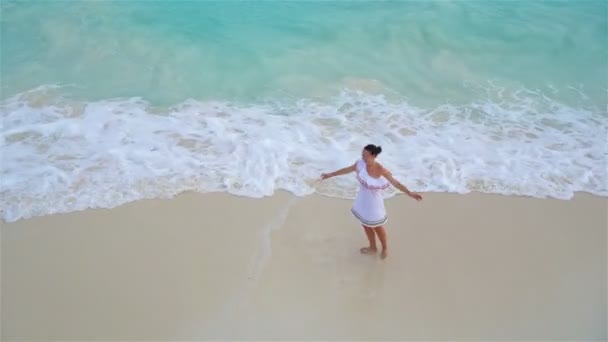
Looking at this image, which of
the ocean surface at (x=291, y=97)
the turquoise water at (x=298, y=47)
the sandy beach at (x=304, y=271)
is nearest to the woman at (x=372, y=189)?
the sandy beach at (x=304, y=271)

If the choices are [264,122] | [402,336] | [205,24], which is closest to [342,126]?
[264,122]

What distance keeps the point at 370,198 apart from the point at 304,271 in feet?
2.91

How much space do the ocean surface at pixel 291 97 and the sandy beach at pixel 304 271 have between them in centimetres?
44

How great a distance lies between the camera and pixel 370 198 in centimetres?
475

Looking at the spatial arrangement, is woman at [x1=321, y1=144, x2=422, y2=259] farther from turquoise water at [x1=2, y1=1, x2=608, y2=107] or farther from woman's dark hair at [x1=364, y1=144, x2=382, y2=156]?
turquoise water at [x1=2, y1=1, x2=608, y2=107]

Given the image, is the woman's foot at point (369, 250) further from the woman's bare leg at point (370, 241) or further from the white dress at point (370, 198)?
the white dress at point (370, 198)

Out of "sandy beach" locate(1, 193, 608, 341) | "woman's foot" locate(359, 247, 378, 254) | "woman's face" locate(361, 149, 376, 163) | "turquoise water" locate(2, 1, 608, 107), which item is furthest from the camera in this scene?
"turquoise water" locate(2, 1, 608, 107)

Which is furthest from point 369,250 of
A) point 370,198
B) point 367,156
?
point 367,156

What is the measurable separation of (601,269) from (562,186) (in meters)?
1.43

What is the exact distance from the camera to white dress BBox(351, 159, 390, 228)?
15.3 ft

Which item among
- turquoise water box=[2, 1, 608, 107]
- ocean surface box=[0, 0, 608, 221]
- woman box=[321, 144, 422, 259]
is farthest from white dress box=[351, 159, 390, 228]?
turquoise water box=[2, 1, 608, 107]

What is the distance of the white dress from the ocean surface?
49.5 inches

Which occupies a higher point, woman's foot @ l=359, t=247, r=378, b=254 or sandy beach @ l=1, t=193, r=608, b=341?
woman's foot @ l=359, t=247, r=378, b=254

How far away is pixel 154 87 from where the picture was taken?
29.4 ft
